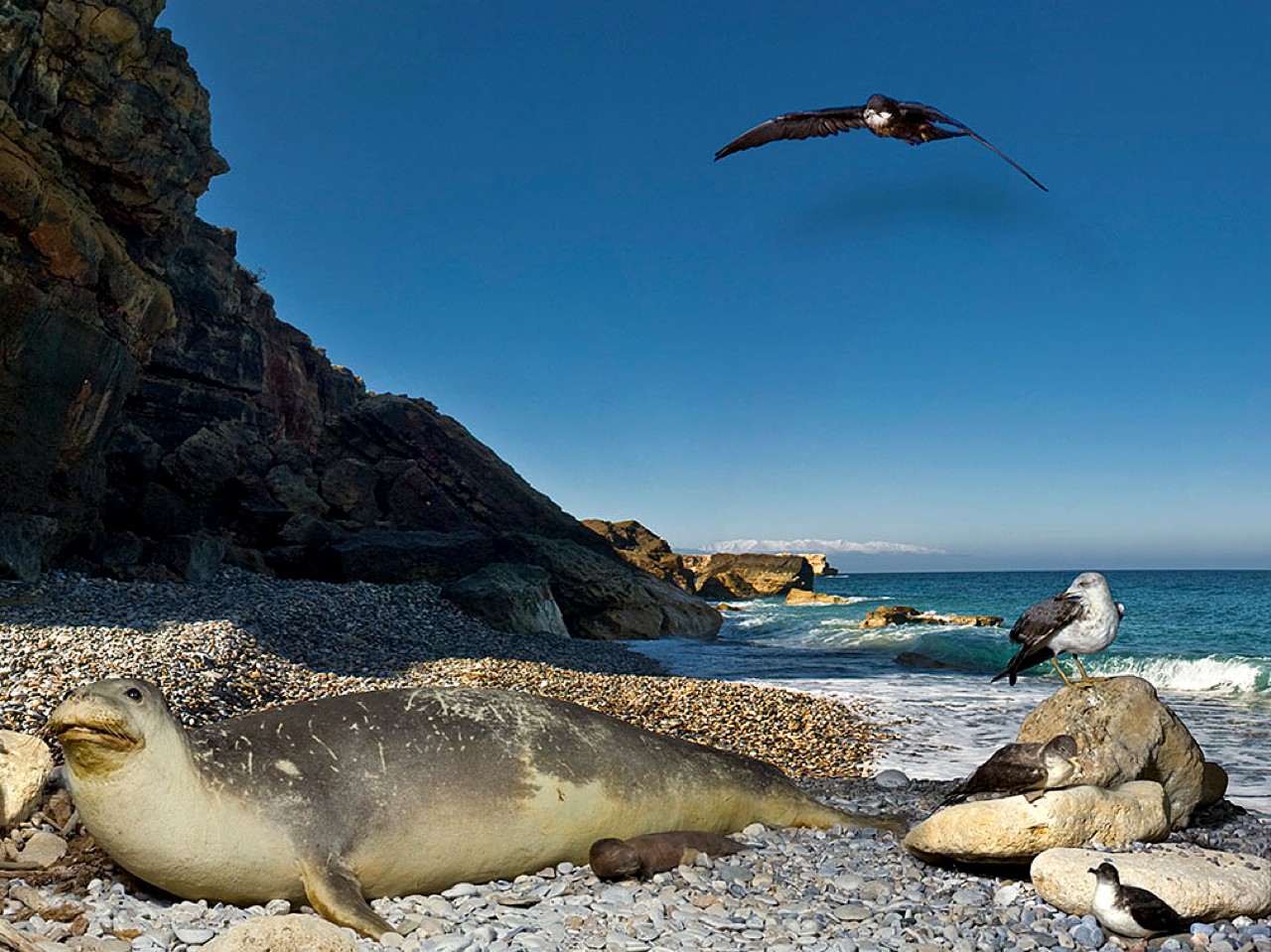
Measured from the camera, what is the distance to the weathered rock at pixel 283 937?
11.2ft

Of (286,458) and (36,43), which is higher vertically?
(36,43)

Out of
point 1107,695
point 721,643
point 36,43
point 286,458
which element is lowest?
point 721,643

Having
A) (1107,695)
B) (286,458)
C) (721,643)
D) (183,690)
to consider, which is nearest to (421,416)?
(286,458)

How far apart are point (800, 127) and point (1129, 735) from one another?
187 inches

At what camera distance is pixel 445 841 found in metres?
4.52

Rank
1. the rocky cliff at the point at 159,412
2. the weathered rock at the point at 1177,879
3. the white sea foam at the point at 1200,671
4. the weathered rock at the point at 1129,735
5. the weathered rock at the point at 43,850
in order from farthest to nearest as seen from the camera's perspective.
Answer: the white sea foam at the point at 1200,671, the rocky cliff at the point at 159,412, the weathered rock at the point at 1129,735, the weathered rock at the point at 43,850, the weathered rock at the point at 1177,879

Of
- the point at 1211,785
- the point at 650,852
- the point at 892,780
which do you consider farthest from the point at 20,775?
the point at 1211,785

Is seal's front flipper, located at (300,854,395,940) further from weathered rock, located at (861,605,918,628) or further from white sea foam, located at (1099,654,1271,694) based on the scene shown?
weathered rock, located at (861,605,918,628)

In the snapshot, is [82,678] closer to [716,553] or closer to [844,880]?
[844,880]

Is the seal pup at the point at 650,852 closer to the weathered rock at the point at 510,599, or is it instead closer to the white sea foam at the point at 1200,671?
the weathered rock at the point at 510,599

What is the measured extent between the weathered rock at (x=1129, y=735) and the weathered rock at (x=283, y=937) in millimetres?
4036

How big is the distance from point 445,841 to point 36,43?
17631 millimetres

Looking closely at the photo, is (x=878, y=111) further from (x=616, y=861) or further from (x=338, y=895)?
(x=338, y=895)

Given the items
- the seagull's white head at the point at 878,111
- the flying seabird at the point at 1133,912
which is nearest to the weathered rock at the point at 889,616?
the seagull's white head at the point at 878,111
